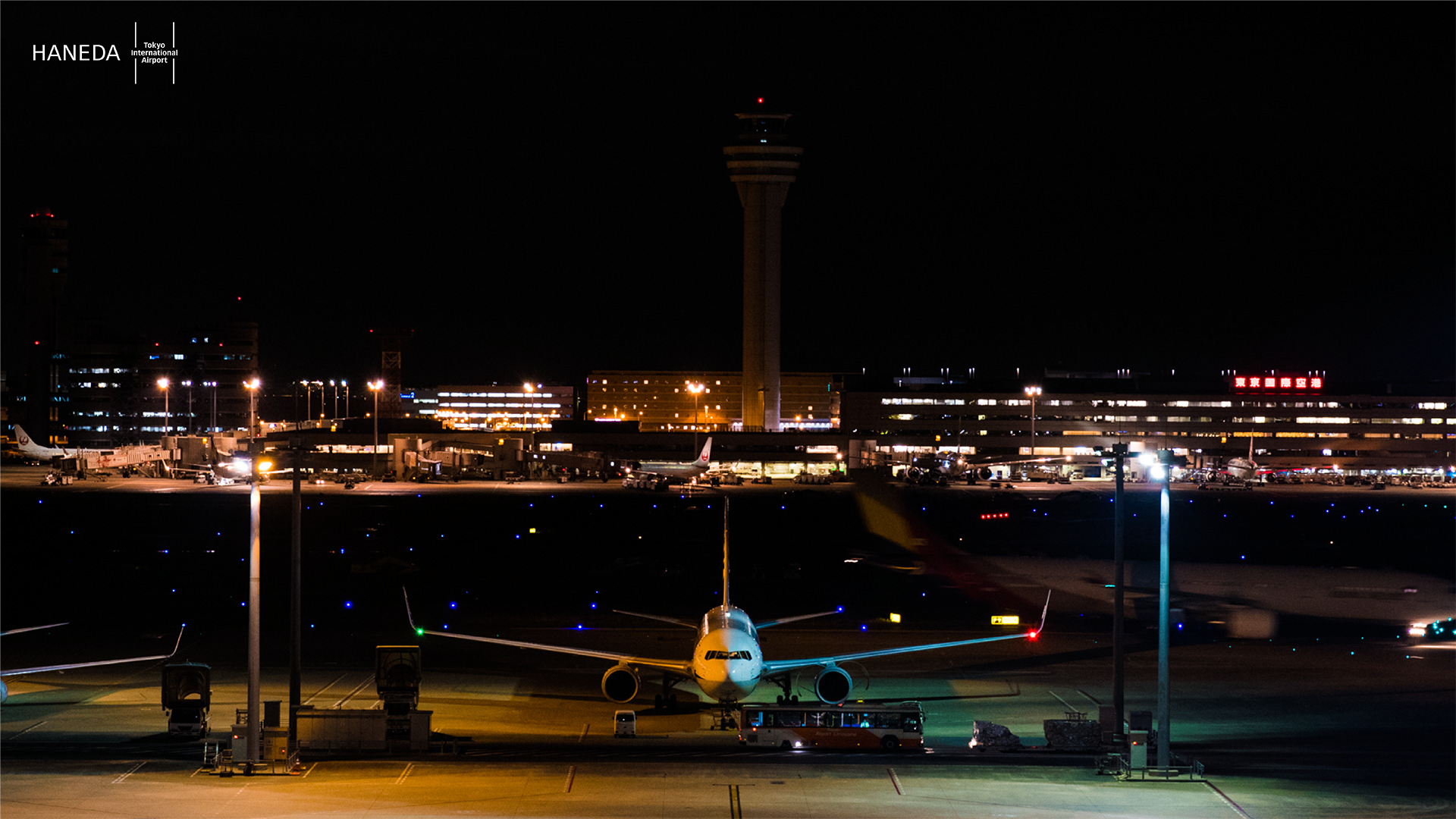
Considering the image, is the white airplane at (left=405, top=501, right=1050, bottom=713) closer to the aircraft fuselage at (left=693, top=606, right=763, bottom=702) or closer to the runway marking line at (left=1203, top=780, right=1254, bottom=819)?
the aircraft fuselage at (left=693, top=606, right=763, bottom=702)

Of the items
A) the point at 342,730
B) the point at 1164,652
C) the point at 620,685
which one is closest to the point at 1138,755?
the point at 1164,652

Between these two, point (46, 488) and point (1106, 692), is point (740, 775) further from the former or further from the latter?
point (46, 488)

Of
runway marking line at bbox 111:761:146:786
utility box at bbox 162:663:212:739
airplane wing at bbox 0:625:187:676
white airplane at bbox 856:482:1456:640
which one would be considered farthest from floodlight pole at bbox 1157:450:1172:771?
airplane wing at bbox 0:625:187:676

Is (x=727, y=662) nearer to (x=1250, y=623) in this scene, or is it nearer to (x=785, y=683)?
(x=785, y=683)

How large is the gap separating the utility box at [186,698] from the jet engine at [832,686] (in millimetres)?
19047

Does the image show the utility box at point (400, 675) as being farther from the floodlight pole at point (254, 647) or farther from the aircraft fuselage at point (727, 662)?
the aircraft fuselage at point (727, 662)

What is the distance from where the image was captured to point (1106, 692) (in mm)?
49219

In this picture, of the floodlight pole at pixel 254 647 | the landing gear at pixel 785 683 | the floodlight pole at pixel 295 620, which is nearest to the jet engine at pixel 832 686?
the landing gear at pixel 785 683

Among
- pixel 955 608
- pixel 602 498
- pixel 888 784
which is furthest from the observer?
pixel 602 498

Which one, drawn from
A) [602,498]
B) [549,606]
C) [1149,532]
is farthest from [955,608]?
[602,498]

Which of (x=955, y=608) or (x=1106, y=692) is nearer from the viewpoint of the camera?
(x=1106, y=692)

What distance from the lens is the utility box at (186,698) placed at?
41.2 meters

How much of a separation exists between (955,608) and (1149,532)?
184 feet

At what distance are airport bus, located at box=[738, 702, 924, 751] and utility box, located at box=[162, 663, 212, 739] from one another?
16.5 meters
